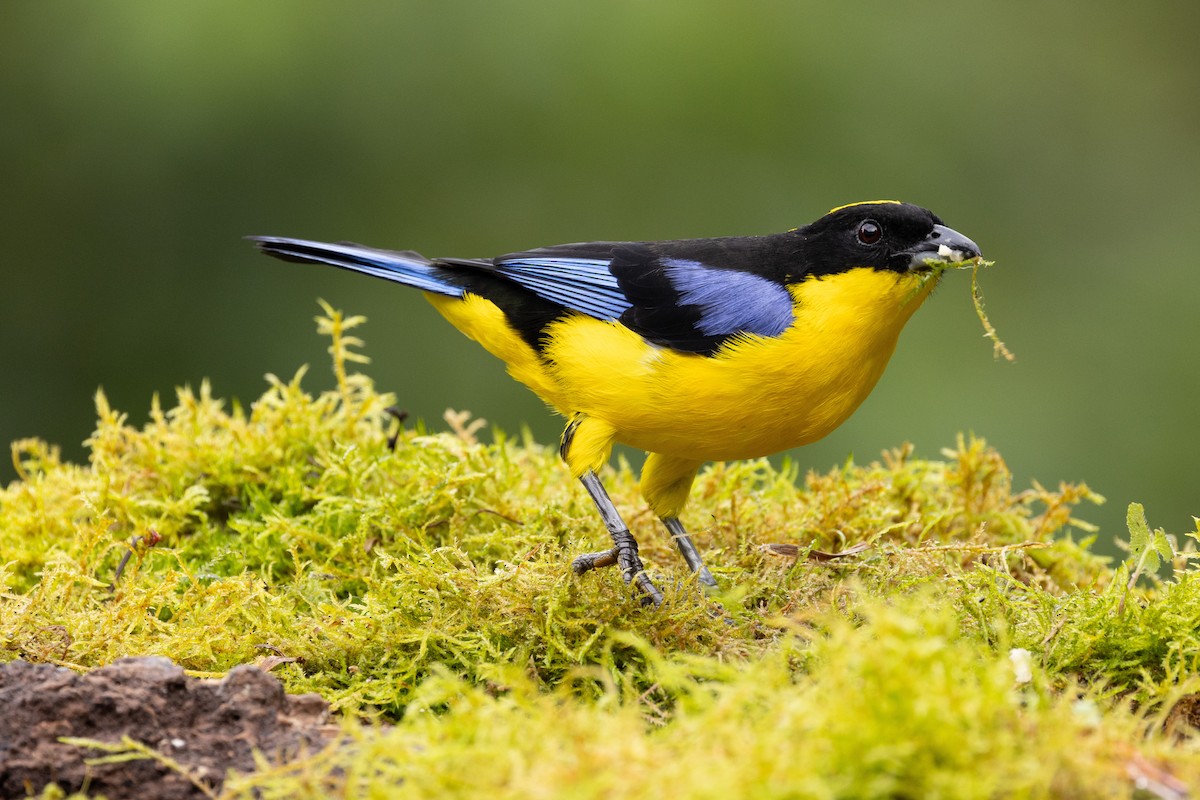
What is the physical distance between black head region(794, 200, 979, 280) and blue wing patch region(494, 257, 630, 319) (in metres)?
0.74

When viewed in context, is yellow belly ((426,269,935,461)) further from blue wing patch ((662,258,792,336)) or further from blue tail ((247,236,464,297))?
blue tail ((247,236,464,297))

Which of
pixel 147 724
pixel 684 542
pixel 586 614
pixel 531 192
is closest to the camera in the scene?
pixel 147 724

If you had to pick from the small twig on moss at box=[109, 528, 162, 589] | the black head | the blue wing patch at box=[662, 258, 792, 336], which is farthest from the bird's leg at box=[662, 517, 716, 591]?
the small twig on moss at box=[109, 528, 162, 589]

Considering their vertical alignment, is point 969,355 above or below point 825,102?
below

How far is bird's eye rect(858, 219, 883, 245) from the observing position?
4.26m

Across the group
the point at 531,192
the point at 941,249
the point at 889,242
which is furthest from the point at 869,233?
the point at 531,192

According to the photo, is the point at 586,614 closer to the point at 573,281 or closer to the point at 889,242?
the point at 573,281

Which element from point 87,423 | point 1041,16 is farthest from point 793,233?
point 1041,16

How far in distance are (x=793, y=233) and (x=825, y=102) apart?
3.88m

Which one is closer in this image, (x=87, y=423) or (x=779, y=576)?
(x=779, y=576)

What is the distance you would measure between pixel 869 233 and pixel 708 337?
0.71m

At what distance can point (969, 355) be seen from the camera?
751 centimetres

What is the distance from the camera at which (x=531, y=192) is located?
832cm

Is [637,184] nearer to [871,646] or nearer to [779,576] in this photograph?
[779,576]
